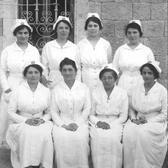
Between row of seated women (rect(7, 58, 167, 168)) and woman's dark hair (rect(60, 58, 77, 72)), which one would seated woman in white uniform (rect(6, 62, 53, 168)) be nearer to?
row of seated women (rect(7, 58, 167, 168))

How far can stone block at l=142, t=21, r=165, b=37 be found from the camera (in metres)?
7.18

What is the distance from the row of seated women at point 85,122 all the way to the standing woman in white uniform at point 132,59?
232 mm

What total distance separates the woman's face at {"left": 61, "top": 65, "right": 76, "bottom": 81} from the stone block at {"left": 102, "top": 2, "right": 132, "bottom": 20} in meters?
1.89

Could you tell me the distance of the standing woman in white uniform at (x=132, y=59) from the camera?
5.99m

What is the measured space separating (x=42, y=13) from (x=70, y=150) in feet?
9.64

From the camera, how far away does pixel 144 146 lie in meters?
5.30

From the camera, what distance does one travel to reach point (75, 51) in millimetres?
6117

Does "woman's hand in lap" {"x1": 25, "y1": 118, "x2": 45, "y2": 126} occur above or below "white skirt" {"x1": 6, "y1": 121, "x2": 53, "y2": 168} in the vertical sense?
above

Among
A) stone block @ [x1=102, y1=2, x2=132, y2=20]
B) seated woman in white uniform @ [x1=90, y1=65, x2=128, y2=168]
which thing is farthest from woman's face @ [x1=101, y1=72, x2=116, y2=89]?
stone block @ [x1=102, y1=2, x2=132, y2=20]

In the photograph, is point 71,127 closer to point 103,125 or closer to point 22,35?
point 103,125

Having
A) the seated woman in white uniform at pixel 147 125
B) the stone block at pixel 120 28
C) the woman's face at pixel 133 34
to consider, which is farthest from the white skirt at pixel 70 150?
the stone block at pixel 120 28

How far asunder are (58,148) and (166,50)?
2.80 meters

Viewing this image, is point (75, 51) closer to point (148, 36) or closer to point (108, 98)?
point (108, 98)

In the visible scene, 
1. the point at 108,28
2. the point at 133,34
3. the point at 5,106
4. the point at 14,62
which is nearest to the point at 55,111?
the point at 5,106
